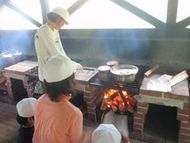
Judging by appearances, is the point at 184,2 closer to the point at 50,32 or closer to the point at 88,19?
the point at 88,19

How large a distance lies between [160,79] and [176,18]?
1.22 m

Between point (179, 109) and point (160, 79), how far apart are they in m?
0.67

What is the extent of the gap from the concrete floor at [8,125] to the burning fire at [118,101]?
543mm

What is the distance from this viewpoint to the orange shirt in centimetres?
198

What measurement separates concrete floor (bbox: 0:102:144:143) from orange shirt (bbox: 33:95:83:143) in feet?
7.56

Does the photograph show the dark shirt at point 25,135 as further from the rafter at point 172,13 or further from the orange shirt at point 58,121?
the rafter at point 172,13

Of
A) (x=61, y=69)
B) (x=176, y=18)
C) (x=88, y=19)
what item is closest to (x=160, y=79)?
(x=176, y=18)

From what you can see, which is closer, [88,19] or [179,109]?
[179,109]

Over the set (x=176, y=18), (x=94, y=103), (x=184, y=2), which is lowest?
(x=94, y=103)

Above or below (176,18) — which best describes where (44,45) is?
below

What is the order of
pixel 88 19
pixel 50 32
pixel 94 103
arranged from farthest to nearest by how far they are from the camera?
pixel 88 19, pixel 94 103, pixel 50 32

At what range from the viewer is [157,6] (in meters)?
4.37

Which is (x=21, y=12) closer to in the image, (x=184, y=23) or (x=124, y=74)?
(x=124, y=74)

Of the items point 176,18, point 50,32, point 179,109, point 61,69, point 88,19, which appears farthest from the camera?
point 88,19
